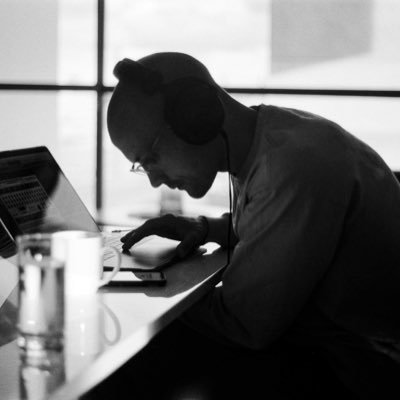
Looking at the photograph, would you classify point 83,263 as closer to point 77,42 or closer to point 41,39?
point 77,42

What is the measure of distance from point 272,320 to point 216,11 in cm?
237

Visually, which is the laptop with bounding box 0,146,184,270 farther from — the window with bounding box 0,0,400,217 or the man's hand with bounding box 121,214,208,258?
the window with bounding box 0,0,400,217

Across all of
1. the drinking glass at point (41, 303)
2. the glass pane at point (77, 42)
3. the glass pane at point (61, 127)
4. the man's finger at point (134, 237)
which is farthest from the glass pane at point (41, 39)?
the drinking glass at point (41, 303)

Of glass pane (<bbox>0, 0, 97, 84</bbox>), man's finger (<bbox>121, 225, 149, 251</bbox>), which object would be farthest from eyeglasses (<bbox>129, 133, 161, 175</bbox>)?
glass pane (<bbox>0, 0, 97, 84</bbox>)

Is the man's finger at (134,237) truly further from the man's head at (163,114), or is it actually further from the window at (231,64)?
the window at (231,64)

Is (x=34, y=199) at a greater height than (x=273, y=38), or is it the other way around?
(x=273, y=38)

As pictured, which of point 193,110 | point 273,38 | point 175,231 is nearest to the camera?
point 193,110

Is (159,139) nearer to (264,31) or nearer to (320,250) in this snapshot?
(320,250)

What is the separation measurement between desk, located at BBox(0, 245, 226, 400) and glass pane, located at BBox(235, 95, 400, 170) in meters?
1.94

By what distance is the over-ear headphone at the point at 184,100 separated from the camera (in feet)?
4.67

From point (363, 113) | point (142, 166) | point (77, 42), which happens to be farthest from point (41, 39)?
point (142, 166)

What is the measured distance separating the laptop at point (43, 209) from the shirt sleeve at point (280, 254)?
185 mm

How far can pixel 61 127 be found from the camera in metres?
3.82

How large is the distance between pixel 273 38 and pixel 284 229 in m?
2.26
